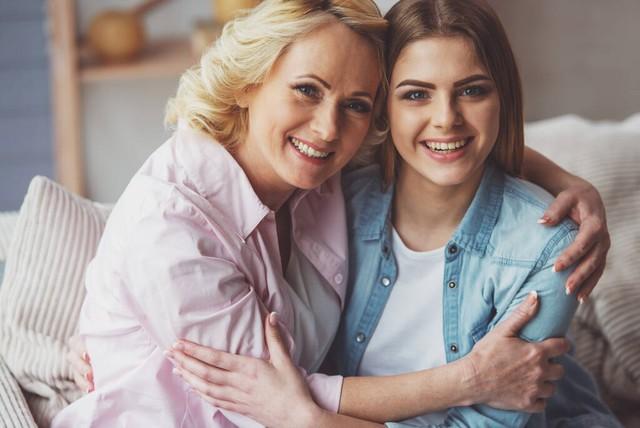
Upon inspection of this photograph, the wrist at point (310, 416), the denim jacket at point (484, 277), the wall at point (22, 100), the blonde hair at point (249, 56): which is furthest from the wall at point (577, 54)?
the wrist at point (310, 416)

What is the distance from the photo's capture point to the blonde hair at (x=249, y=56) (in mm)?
1520

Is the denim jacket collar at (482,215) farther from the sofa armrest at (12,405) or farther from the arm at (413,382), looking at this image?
the sofa armrest at (12,405)

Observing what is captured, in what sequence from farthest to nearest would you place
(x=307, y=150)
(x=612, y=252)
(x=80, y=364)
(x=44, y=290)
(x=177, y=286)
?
(x=612, y=252), (x=44, y=290), (x=80, y=364), (x=307, y=150), (x=177, y=286)

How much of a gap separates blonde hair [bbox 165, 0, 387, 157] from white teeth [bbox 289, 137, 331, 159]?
0.12 metres

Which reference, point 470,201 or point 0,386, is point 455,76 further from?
point 0,386

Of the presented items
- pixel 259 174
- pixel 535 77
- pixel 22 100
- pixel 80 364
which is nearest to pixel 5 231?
pixel 80 364

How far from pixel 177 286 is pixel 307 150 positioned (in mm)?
322

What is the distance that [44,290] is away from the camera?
5.94 feet

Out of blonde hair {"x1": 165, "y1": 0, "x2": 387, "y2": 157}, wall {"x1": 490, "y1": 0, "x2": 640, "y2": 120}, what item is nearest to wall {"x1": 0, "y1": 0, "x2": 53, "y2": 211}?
wall {"x1": 490, "y1": 0, "x2": 640, "y2": 120}

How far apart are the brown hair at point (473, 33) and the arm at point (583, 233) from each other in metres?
0.16

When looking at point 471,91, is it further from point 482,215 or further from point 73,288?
point 73,288

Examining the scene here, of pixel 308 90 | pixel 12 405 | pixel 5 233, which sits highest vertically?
pixel 308 90

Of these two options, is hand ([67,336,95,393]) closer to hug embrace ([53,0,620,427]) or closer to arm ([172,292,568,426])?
hug embrace ([53,0,620,427])

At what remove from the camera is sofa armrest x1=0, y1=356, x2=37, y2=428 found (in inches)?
63.0
